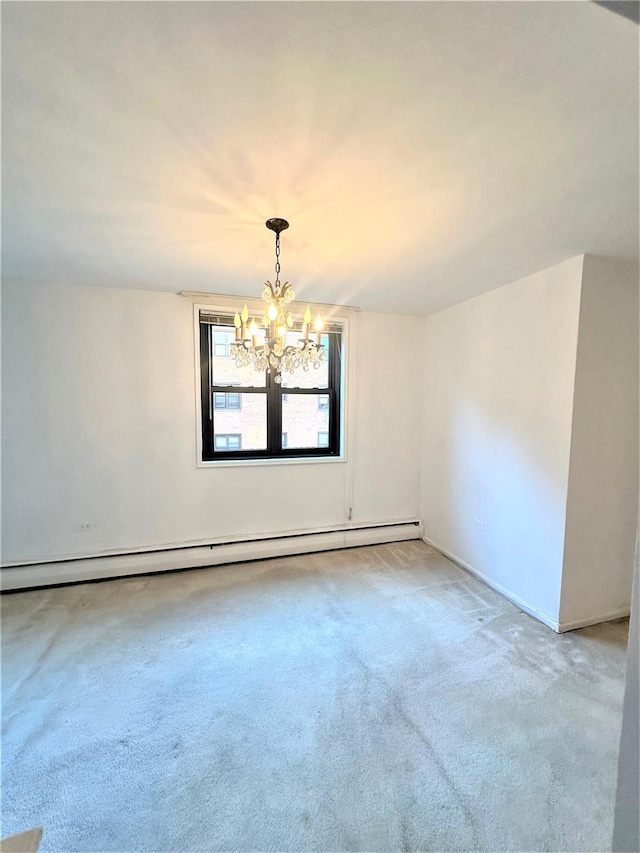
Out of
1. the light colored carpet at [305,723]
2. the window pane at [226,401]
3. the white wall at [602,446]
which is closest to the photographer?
the light colored carpet at [305,723]

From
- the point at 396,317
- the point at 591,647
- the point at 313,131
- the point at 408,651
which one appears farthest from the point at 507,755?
the point at 396,317

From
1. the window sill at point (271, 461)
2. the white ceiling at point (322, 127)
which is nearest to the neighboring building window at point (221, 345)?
the window sill at point (271, 461)

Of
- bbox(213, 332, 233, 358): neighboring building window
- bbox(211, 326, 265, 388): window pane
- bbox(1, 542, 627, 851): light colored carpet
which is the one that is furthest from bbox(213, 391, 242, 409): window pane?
bbox(1, 542, 627, 851): light colored carpet

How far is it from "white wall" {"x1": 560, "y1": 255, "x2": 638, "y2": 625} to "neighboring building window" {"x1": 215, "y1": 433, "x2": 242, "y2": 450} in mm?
2712

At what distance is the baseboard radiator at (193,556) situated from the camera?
2744mm

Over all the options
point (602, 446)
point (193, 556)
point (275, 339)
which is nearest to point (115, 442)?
point (193, 556)

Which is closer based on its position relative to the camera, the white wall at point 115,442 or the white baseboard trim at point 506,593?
the white baseboard trim at point 506,593

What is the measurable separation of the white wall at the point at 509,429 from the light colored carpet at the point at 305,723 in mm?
460

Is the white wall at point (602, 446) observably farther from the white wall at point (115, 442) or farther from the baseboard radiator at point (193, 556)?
the white wall at point (115, 442)

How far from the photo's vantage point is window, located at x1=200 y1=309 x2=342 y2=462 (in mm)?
3246

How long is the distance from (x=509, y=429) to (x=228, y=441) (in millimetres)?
2481

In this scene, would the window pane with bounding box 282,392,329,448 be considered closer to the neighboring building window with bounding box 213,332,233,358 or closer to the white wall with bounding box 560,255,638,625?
the neighboring building window with bounding box 213,332,233,358

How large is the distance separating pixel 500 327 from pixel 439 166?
1.71m

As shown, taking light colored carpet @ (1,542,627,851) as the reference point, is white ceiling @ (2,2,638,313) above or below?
above
